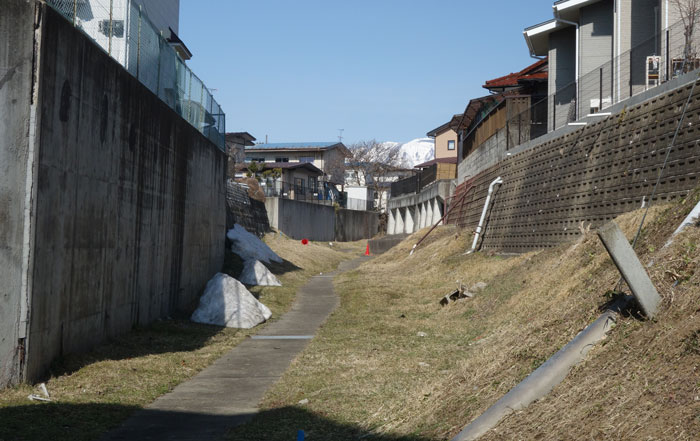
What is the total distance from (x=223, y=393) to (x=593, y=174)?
9.57 meters

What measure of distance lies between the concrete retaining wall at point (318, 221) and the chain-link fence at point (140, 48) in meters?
22.2

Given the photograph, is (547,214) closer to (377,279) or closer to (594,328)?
(377,279)

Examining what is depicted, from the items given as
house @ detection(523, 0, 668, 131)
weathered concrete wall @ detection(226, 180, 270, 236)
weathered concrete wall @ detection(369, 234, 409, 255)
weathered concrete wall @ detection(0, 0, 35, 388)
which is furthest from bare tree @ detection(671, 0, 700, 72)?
weathered concrete wall @ detection(369, 234, 409, 255)

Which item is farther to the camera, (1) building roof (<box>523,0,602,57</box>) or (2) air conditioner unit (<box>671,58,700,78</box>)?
(1) building roof (<box>523,0,602,57</box>)

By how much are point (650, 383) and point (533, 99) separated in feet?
74.8

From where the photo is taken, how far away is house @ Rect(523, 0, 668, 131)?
15281 millimetres

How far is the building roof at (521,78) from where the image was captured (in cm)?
2748

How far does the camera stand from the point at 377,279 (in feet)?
72.8

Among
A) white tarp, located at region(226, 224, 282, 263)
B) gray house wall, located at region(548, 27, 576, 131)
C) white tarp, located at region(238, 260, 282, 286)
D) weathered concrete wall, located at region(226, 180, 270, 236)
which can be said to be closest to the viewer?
white tarp, located at region(238, 260, 282, 286)

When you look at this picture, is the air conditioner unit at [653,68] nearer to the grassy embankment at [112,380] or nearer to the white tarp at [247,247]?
the grassy embankment at [112,380]

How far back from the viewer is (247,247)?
80.6 feet

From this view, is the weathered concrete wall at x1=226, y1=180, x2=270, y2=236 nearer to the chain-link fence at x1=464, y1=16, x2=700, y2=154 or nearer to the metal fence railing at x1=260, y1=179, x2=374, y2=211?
the metal fence railing at x1=260, y1=179, x2=374, y2=211

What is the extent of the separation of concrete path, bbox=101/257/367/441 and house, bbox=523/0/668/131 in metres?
8.58

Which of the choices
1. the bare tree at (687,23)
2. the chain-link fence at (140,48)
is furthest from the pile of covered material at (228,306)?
the bare tree at (687,23)
